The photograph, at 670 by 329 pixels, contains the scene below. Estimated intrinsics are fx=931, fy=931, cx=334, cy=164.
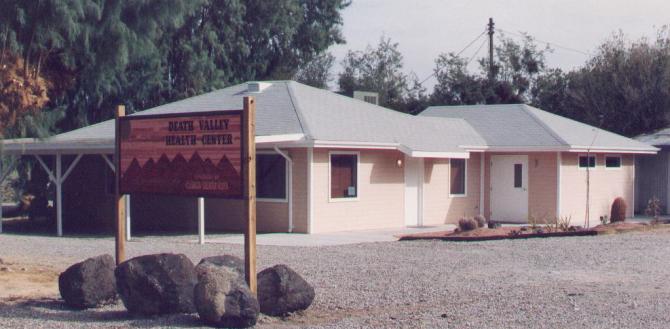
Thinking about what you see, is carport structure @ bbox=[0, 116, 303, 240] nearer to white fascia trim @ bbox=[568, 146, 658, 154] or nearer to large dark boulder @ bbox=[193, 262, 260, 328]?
white fascia trim @ bbox=[568, 146, 658, 154]

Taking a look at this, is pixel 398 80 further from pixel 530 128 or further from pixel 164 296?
pixel 164 296

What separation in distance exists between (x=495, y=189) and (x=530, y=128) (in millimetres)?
2329

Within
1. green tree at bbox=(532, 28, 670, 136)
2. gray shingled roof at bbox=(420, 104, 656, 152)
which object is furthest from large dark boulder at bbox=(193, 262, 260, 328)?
green tree at bbox=(532, 28, 670, 136)

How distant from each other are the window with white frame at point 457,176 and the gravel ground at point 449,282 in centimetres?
707

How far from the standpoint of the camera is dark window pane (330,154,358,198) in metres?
23.9

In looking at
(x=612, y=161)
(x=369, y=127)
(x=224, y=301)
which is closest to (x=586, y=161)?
(x=612, y=161)

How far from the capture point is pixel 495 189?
1129 inches

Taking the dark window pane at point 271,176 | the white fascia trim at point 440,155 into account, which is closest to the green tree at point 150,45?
the dark window pane at point 271,176

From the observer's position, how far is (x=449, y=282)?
13859 millimetres

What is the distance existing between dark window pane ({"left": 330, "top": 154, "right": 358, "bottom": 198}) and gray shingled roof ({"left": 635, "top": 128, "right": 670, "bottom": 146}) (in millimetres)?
13238

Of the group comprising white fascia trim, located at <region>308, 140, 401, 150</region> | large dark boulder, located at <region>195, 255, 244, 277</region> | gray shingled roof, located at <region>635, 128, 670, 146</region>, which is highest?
gray shingled roof, located at <region>635, 128, 670, 146</region>

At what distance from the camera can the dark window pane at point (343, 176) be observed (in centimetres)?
2386

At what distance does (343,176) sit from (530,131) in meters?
7.70

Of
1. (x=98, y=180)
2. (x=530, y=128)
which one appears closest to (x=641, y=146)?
(x=530, y=128)
